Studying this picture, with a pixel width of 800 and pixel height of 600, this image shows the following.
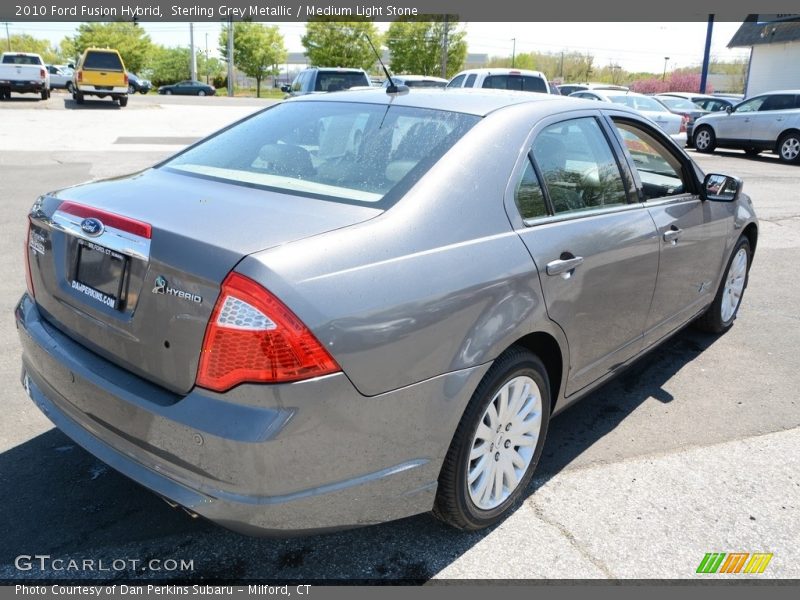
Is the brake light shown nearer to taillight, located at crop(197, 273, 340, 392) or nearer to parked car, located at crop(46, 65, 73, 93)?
taillight, located at crop(197, 273, 340, 392)

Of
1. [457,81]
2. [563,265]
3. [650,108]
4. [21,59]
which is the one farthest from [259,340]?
[21,59]

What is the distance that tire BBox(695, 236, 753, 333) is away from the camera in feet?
16.5

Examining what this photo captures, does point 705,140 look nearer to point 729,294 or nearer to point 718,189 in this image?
point 729,294

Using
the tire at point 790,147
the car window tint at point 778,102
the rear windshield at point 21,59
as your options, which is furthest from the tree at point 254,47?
the tire at point 790,147

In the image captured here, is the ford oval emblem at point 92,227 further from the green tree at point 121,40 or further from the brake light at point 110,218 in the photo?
the green tree at point 121,40

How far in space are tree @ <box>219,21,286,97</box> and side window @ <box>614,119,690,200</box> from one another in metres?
73.4

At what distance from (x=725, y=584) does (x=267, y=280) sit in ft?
6.86

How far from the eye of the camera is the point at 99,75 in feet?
89.8

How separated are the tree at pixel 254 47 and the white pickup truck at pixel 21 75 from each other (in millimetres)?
45358

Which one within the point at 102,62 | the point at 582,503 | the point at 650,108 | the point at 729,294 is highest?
the point at 102,62

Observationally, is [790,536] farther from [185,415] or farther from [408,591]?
[185,415]

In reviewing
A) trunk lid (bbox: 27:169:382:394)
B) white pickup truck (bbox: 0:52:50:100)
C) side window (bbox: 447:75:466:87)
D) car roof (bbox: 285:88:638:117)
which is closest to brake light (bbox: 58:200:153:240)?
trunk lid (bbox: 27:169:382:394)

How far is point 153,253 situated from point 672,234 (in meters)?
2.75

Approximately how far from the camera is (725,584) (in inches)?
106
